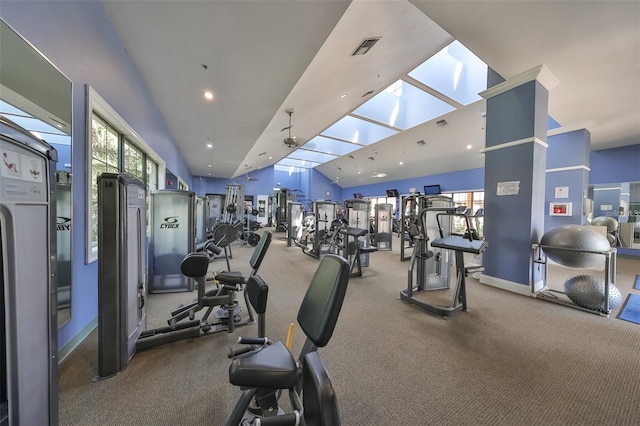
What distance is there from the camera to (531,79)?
356cm

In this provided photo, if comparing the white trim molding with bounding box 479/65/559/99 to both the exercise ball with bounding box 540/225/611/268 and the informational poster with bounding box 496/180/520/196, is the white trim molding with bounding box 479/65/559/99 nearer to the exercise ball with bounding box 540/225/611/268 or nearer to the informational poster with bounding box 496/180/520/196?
the informational poster with bounding box 496/180/520/196

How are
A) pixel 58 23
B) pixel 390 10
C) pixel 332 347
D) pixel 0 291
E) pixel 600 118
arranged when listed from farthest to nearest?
1. pixel 600 118
2. pixel 390 10
3. pixel 332 347
4. pixel 58 23
5. pixel 0 291

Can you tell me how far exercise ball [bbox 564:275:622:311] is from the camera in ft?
9.87

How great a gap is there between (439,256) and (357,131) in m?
7.89

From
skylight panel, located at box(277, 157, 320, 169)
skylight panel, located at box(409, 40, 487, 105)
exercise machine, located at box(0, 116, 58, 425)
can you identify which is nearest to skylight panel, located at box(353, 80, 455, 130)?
skylight panel, located at box(409, 40, 487, 105)

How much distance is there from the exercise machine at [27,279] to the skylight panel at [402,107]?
24.3 ft

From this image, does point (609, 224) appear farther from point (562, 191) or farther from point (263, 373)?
point (263, 373)

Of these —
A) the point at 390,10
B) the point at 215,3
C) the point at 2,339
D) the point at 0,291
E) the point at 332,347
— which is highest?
the point at 390,10

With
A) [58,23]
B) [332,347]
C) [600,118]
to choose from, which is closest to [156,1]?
[58,23]

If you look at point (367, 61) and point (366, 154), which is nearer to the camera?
point (367, 61)

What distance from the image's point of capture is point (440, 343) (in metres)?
2.31

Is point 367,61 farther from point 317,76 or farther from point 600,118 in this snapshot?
point 600,118

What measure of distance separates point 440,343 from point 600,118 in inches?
256

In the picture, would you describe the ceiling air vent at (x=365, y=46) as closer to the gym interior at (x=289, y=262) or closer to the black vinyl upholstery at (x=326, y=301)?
the gym interior at (x=289, y=262)
